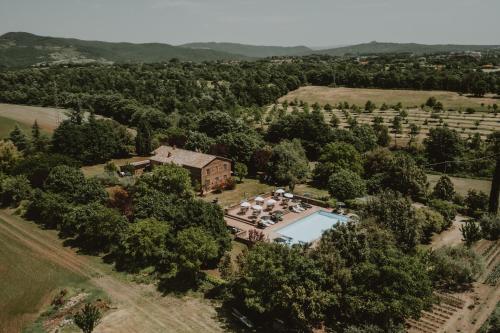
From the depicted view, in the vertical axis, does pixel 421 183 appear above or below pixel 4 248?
above

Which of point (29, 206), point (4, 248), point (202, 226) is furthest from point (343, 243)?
point (29, 206)

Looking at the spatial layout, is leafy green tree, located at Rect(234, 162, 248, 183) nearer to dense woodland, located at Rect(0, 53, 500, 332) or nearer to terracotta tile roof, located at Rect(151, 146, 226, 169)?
dense woodland, located at Rect(0, 53, 500, 332)

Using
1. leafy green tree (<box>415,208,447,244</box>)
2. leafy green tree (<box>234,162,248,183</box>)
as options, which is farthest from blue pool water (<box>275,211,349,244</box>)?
leafy green tree (<box>234,162,248,183</box>)

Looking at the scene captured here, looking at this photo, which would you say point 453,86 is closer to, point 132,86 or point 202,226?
point 132,86

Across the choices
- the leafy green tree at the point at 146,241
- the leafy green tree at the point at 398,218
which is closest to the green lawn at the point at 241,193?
the leafy green tree at the point at 146,241

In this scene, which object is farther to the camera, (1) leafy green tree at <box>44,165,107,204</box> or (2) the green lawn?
(2) the green lawn

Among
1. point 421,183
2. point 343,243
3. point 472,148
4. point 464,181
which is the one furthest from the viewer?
point 472,148

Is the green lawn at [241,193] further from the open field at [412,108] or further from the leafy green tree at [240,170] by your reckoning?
the open field at [412,108]
